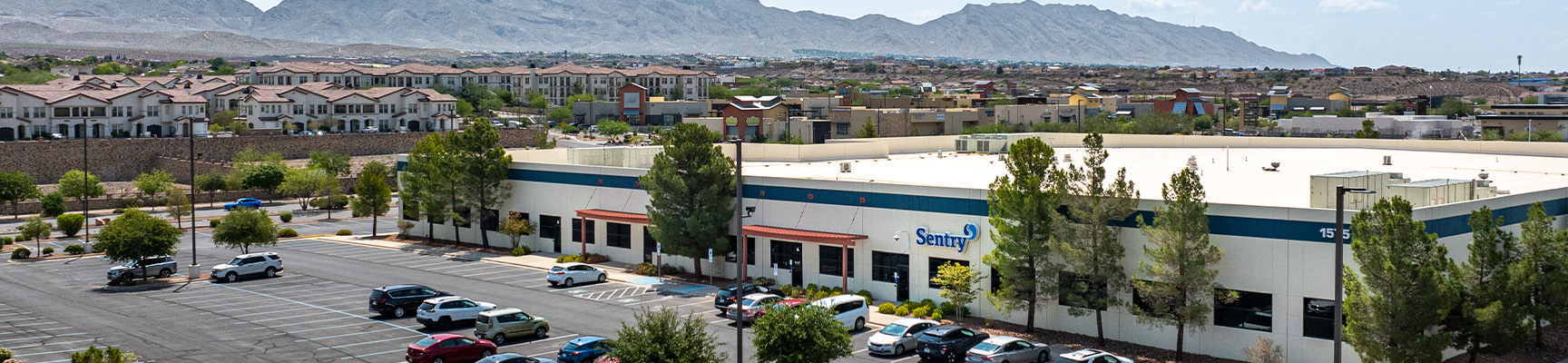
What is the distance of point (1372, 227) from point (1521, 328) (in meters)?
5.43

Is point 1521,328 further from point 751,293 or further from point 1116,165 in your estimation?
point 1116,165

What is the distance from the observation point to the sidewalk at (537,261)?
52.5m

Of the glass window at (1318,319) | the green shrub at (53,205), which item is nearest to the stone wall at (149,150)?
the green shrub at (53,205)

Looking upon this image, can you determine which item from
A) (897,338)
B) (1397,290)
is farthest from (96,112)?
(1397,290)

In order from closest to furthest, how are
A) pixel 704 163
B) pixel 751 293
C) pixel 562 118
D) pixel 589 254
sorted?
pixel 751 293 → pixel 704 163 → pixel 589 254 → pixel 562 118

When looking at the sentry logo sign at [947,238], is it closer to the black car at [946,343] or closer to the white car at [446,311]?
the black car at [946,343]

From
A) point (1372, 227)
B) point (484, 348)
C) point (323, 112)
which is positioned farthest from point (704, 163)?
point (323, 112)

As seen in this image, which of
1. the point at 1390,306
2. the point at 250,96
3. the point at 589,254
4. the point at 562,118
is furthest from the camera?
the point at 562,118

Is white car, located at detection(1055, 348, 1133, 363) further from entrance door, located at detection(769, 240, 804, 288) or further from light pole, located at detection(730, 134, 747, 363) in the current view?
entrance door, located at detection(769, 240, 804, 288)

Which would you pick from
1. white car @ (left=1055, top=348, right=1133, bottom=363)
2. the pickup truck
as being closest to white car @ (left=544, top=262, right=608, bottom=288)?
the pickup truck

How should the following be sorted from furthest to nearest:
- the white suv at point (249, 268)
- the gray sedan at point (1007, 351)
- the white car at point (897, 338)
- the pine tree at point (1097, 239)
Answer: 1. the white suv at point (249, 268)
2. the pine tree at point (1097, 239)
3. the white car at point (897, 338)
4. the gray sedan at point (1007, 351)

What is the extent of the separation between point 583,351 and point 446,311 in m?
8.59

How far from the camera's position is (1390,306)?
33719 millimetres

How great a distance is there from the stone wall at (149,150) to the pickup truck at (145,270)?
192ft
